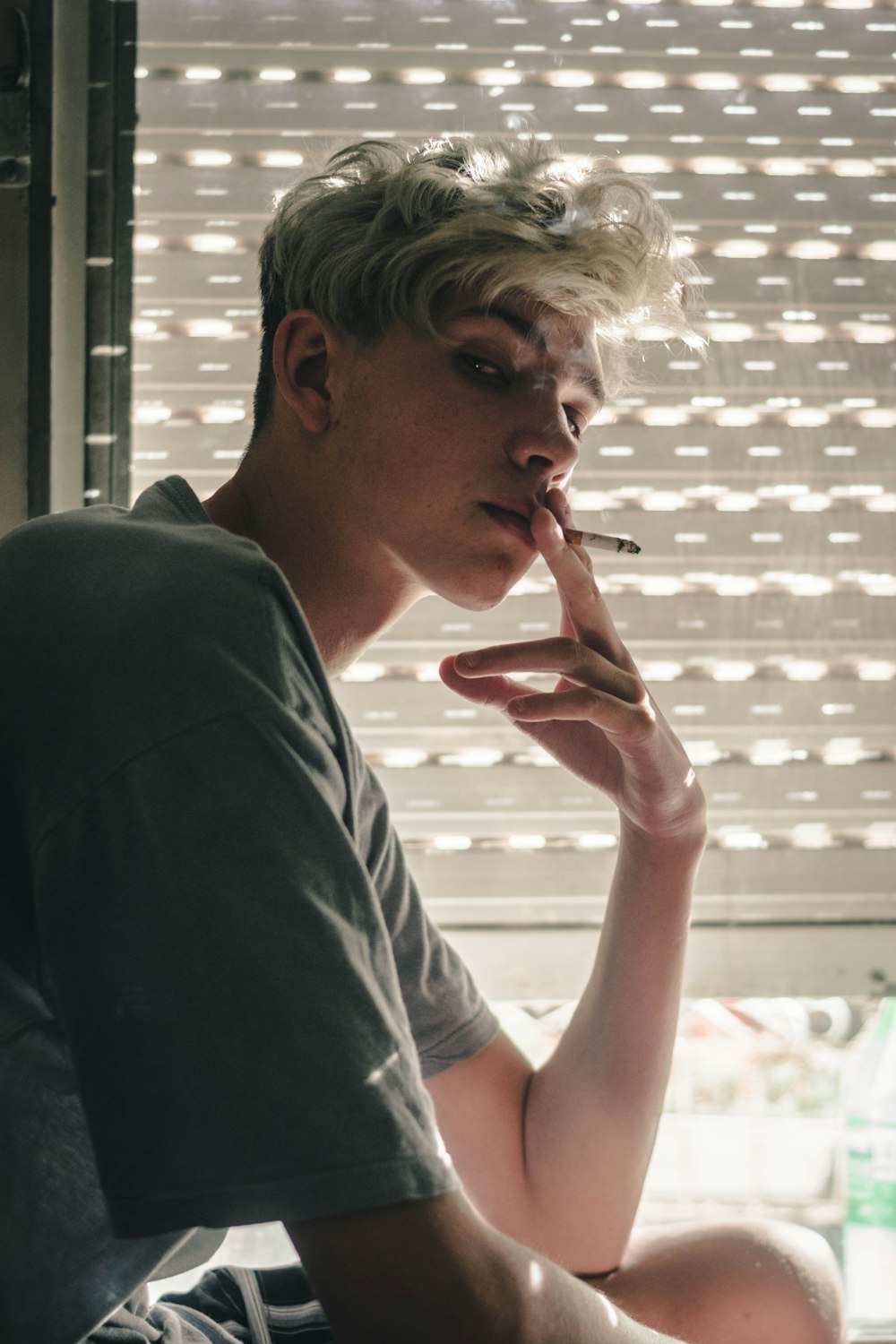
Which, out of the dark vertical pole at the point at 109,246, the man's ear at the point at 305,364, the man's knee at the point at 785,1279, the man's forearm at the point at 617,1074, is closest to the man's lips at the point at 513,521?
the man's ear at the point at 305,364

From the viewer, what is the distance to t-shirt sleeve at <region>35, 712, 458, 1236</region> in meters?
0.71

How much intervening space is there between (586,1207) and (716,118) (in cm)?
163

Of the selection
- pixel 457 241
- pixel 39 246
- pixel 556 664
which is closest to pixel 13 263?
pixel 39 246

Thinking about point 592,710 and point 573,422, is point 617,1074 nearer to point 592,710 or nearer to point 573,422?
point 592,710

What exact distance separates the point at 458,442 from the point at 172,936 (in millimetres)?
664

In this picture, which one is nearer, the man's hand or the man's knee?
the man's hand

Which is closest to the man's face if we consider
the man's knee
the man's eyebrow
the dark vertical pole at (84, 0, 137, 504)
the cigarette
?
the man's eyebrow

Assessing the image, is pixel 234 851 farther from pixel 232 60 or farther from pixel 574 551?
pixel 232 60

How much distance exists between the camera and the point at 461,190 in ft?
4.10

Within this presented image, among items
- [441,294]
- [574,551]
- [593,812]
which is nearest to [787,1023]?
[593,812]

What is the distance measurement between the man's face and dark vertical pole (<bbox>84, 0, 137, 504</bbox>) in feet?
2.32

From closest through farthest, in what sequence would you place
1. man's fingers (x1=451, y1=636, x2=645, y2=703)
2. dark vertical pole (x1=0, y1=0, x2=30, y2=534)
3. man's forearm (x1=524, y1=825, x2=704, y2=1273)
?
man's fingers (x1=451, y1=636, x2=645, y2=703) → man's forearm (x1=524, y1=825, x2=704, y2=1273) → dark vertical pole (x1=0, y1=0, x2=30, y2=534)

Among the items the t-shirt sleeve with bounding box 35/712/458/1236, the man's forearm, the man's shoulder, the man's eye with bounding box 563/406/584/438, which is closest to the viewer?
the t-shirt sleeve with bounding box 35/712/458/1236

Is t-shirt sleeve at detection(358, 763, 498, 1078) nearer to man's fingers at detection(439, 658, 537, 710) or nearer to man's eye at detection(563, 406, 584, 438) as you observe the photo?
man's fingers at detection(439, 658, 537, 710)
